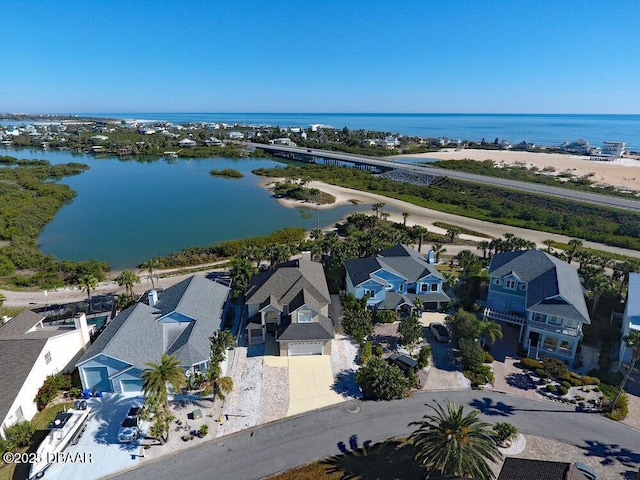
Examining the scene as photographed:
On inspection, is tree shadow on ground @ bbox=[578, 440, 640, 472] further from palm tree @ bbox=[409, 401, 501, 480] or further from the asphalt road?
palm tree @ bbox=[409, 401, 501, 480]

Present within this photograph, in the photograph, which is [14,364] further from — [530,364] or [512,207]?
[512,207]

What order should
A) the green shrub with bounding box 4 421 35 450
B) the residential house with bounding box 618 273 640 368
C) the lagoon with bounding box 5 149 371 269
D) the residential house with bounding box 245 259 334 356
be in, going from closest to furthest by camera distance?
the green shrub with bounding box 4 421 35 450 → the residential house with bounding box 618 273 640 368 → the residential house with bounding box 245 259 334 356 → the lagoon with bounding box 5 149 371 269

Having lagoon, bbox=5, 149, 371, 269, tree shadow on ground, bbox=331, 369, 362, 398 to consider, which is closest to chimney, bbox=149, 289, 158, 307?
tree shadow on ground, bbox=331, 369, 362, 398

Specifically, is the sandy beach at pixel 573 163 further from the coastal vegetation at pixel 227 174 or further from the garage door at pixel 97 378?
the garage door at pixel 97 378

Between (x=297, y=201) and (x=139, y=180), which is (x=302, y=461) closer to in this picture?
(x=297, y=201)

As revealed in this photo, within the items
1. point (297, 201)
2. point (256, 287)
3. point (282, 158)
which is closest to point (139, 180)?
point (297, 201)
